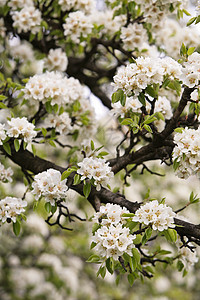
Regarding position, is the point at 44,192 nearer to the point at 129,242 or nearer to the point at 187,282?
the point at 129,242

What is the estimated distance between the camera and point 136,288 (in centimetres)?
550

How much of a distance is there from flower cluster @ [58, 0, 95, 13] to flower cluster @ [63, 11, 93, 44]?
0.10 metres

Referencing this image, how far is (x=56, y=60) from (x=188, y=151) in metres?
1.55

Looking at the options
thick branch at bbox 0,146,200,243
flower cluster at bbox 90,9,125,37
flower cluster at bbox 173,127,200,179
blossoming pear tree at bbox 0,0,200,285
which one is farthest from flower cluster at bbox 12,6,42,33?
flower cluster at bbox 173,127,200,179

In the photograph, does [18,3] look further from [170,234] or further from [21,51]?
[170,234]

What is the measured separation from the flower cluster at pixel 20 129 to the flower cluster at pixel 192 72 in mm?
795

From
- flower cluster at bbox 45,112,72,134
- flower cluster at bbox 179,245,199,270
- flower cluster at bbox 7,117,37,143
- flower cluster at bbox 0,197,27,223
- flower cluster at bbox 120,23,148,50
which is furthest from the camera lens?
flower cluster at bbox 120,23,148,50

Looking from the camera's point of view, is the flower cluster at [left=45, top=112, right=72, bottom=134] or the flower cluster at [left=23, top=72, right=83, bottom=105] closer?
the flower cluster at [left=23, top=72, right=83, bottom=105]

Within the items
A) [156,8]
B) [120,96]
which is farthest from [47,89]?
[156,8]

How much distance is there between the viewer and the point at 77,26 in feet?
8.71

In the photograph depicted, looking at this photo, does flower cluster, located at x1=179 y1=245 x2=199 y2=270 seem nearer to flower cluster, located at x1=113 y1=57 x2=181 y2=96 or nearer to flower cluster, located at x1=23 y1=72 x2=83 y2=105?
flower cluster, located at x1=113 y1=57 x2=181 y2=96

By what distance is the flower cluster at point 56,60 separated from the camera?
2809 mm

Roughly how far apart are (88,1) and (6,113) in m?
1.49

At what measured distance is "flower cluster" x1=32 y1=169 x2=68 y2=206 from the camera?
1748 millimetres
